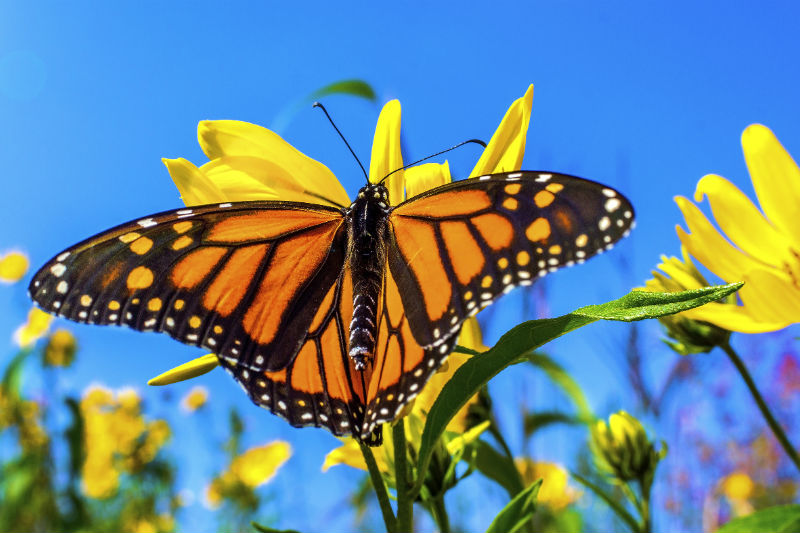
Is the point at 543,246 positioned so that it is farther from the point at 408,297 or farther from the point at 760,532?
the point at 760,532

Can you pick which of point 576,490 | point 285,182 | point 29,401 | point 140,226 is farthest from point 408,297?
point 29,401

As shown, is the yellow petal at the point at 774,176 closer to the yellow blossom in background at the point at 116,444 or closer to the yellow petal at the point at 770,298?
the yellow petal at the point at 770,298

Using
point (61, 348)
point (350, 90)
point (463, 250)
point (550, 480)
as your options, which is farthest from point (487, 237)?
point (61, 348)

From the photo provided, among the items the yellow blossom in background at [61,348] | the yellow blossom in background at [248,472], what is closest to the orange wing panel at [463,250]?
the yellow blossom in background at [248,472]

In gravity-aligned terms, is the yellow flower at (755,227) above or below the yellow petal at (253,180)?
below

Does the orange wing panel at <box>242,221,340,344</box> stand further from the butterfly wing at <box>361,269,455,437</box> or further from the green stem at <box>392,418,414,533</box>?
the green stem at <box>392,418,414,533</box>

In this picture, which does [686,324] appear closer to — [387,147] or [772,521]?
[772,521]
